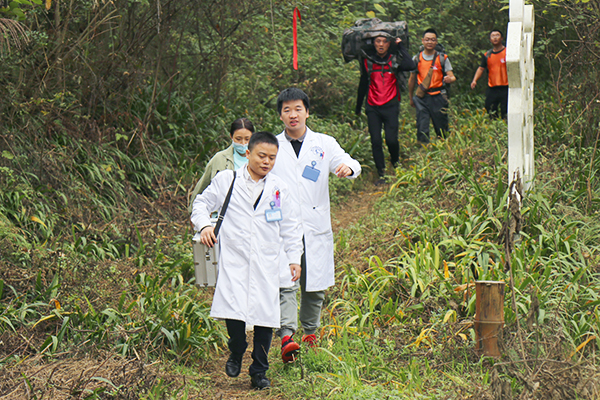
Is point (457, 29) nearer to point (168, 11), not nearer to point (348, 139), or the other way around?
point (348, 139)

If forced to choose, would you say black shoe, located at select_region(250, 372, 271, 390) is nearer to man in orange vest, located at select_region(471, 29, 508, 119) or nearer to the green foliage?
the green foliage

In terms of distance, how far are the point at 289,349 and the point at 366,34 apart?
19.2 feet

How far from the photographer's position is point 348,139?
11539mm

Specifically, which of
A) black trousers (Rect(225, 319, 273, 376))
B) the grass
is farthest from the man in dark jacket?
black trousers (Rect(225, 319, 273, 376))

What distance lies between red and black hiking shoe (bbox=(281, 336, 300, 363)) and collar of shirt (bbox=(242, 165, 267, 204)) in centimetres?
99

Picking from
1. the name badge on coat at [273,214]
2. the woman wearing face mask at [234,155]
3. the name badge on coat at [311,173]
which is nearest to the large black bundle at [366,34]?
the woman wearing face mask at [234,155]

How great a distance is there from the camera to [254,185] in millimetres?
4418

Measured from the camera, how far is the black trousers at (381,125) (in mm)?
9500

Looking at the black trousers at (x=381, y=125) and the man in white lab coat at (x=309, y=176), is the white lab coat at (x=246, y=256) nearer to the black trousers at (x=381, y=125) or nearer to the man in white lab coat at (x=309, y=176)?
the man in white lab coat at (x=309, y=176)

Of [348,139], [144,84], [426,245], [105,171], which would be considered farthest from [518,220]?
[348,139]

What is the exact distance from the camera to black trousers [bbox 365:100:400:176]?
9500 mm

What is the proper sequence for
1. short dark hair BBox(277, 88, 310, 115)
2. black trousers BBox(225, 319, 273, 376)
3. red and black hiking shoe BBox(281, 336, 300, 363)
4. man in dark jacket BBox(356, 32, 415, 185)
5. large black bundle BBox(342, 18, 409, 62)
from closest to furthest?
black trousers BBox(225, 319, 273, 376) < red and black hiking shoe BBox(281, 336, 300, 363) < short dark hair BBox(277, 88, 310, 115) < large black bundle BBox(342, 18, 409, 62) < man in dark jacket BBox(356, 32, 415, 185)

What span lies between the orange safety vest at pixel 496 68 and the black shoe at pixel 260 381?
781cm

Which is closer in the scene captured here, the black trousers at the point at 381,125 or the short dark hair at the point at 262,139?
the short dark hair at the point at 262,139
